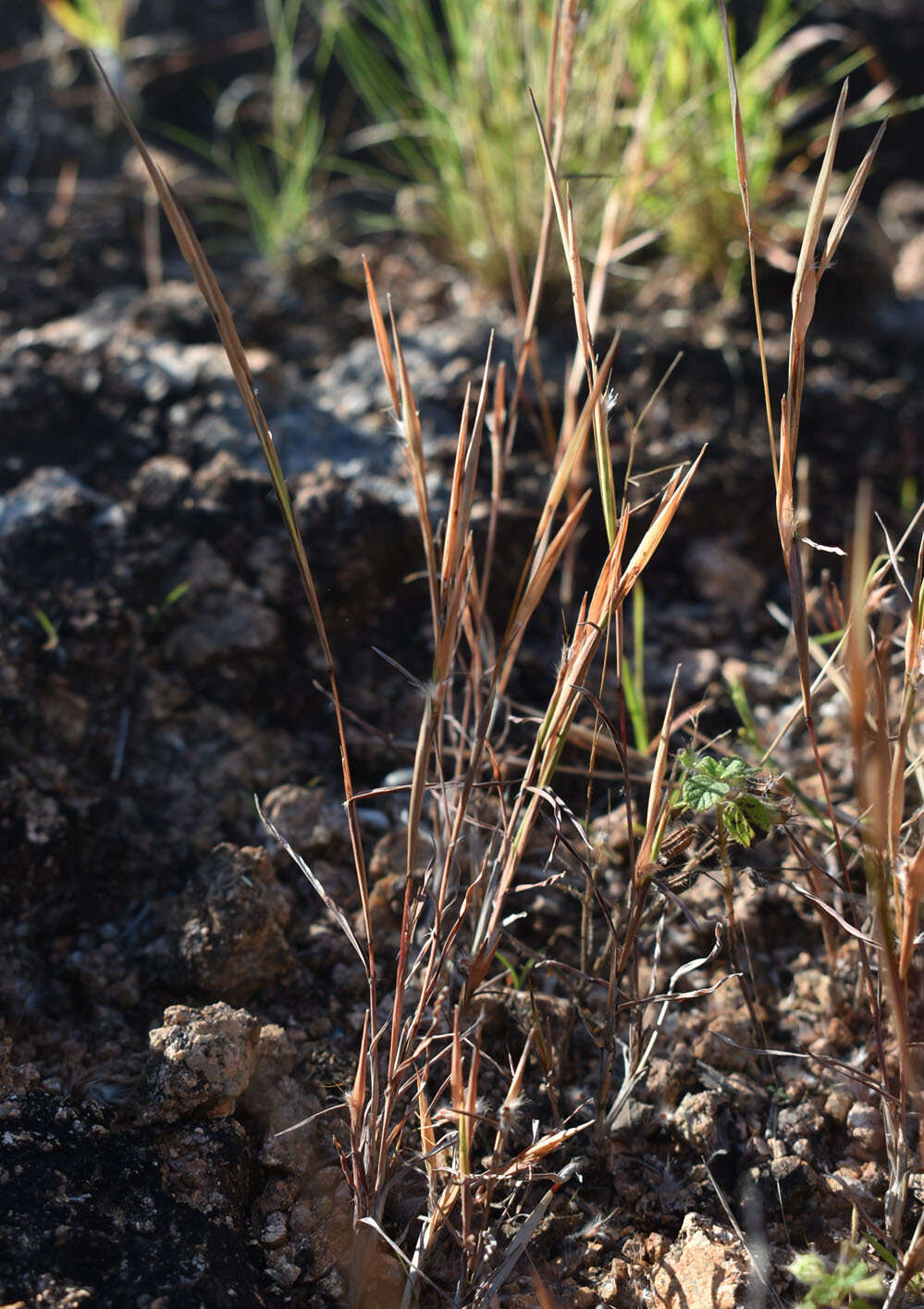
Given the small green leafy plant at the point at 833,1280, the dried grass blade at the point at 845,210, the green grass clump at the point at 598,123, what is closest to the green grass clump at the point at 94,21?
the green grass clump at the point at 598,123

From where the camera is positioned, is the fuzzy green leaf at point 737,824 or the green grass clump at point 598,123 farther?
the green grass clump at point 598,123

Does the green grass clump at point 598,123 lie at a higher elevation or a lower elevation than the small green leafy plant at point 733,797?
higher

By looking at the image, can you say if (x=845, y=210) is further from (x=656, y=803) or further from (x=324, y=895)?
(x=324, y=895)

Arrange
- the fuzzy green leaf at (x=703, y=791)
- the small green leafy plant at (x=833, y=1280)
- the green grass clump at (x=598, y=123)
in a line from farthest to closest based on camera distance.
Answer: the green grass clump at (x=598, y=123) < the fuzzy green leaf at (x=703, y=791) < the small green leafy plant at (x=833, y=1280)

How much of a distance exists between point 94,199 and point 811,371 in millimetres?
1433

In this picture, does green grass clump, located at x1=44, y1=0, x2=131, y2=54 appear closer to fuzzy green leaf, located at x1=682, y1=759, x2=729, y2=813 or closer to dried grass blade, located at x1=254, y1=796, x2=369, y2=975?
dried grass blade, located at x1=254, y1=796, x2=369, y2=975

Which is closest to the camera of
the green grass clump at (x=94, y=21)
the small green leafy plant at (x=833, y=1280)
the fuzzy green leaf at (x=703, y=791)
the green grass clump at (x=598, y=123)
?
the small green leafy plant at (x=833, y=1280)

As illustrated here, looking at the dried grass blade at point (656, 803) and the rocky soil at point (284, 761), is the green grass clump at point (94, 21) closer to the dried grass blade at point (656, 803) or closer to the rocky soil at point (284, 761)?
the rocky soil at point (284, 761)

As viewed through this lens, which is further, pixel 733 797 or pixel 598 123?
pixel 598 123

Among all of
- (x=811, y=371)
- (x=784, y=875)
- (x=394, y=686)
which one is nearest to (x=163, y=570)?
(x=394, y=686)

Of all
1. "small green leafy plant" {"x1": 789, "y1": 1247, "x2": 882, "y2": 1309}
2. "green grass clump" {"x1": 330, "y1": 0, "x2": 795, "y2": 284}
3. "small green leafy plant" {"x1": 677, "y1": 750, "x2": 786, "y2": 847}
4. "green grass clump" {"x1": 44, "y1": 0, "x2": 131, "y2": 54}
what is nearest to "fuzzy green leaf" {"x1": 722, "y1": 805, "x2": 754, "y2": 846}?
"small green leafy plant" {"x1": 677, "y1": 750, "x2": 786, "y2": 847}

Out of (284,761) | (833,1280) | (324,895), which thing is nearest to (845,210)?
(324,895)

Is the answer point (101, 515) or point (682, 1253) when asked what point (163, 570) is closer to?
point (101, 515)

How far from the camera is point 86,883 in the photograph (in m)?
A: 1.11
